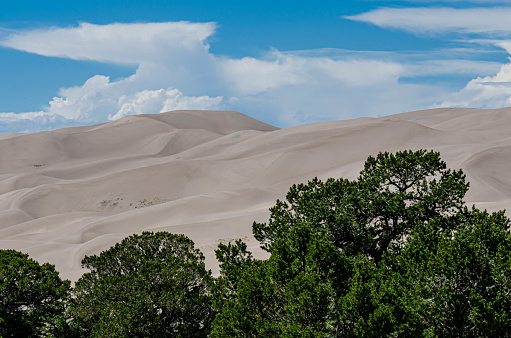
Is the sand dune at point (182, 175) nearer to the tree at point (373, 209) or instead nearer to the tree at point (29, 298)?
the tree at point (29, 298)

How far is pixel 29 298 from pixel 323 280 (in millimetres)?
9470

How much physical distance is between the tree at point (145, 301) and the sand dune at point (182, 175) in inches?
471

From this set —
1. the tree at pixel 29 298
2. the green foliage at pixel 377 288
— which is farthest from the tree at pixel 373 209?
the tree at pixel 29 298

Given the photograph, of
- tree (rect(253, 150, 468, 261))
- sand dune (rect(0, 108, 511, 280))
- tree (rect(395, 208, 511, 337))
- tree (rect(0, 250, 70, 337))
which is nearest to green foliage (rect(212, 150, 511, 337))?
tree (rect(395, 208, 511, 337))

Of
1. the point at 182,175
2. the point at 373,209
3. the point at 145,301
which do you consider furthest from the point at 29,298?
the point at 182,175

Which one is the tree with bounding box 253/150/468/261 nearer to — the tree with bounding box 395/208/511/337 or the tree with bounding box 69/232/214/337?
the tree with bounding box 69/232/214/337

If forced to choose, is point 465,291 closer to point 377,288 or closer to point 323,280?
point 377,288

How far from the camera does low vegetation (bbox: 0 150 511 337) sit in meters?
8.54

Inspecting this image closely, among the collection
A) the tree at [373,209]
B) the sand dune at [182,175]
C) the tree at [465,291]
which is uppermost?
the sand dune at [182,175]

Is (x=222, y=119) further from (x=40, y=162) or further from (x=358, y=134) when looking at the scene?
(x=358, y=134)

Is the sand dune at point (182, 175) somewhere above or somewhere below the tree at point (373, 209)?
above

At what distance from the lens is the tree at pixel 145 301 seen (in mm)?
12375

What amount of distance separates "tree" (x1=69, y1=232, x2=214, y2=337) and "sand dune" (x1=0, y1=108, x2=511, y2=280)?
1195 centimetres

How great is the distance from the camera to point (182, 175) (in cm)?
6316
